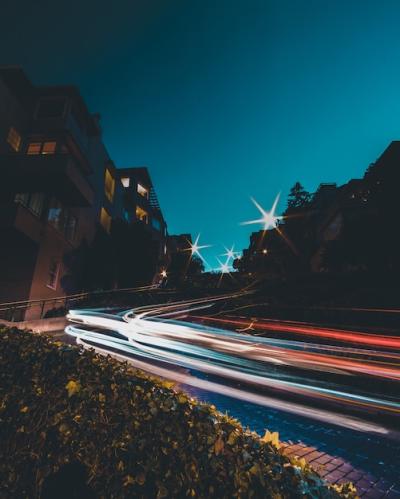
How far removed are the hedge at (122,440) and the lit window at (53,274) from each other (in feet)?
56.2

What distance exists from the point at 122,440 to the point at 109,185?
105 ft

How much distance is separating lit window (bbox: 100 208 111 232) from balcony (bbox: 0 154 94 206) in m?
8.25

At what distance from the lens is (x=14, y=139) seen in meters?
21.1

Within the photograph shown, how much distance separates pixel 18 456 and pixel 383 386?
19.6 ft

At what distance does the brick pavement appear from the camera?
4.02m

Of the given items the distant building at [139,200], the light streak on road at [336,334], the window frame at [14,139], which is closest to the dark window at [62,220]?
the window frame at [14,139]

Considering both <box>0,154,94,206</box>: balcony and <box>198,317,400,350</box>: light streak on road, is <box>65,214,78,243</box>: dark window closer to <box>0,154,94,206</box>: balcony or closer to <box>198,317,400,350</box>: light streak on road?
<box>0,154,94,206</box>: balcony

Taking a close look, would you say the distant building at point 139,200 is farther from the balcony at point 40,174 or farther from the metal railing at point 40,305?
the balcony at point 40,174

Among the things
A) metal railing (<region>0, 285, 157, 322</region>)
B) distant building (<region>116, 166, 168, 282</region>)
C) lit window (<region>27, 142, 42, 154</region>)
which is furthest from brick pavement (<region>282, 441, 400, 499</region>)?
distant building (<region>116, 166, 168, 282</region>)

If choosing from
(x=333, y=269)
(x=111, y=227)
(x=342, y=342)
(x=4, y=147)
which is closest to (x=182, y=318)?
(x=342, y=342)

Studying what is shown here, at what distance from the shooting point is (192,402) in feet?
10.7

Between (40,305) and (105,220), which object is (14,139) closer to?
(40,305)

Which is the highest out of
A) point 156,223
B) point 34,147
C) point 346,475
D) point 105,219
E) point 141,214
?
point 156,223

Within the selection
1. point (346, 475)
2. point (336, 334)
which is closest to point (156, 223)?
point (336, 334)
